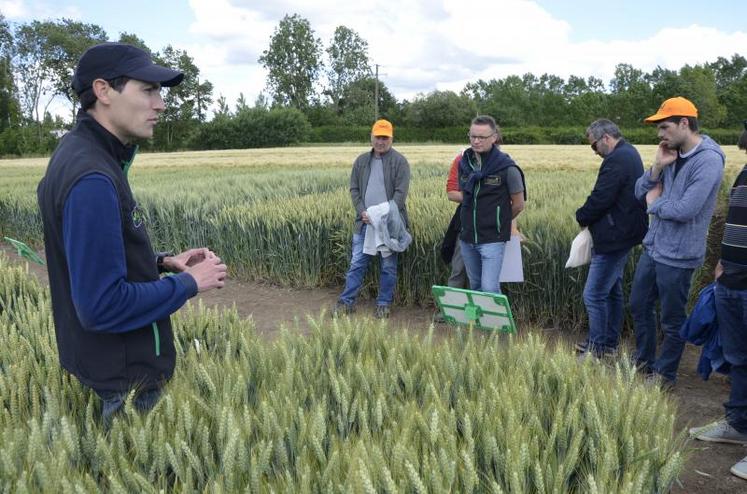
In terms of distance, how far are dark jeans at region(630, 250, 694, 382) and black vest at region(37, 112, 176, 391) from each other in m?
2.92

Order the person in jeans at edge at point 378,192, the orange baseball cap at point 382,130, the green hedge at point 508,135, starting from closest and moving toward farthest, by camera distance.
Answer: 1. the orange baseball cap at point 382,130
2. the person in jeans at edge at point 378,192
3. the green hedge at point 508,135

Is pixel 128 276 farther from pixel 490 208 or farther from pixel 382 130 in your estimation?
pixel 382 130

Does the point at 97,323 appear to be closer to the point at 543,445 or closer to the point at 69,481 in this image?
the point at 69,481

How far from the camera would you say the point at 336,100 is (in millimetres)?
78375

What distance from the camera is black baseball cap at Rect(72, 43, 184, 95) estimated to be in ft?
5.84

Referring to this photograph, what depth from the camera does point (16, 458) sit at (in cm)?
166

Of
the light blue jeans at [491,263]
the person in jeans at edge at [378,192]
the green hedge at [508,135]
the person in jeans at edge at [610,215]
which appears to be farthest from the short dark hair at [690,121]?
the green hedge at [508,135]

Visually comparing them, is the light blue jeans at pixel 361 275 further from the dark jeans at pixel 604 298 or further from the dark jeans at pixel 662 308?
the dark jeans at pixel 662 308

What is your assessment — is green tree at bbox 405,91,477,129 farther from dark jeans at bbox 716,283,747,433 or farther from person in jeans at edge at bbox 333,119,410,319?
dark jeans at bbox 716,283,747,433

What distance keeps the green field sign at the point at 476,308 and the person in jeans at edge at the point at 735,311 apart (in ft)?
3.53

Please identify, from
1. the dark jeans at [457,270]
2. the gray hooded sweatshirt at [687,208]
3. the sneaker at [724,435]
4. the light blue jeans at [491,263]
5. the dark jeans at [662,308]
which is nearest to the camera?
the sneaker at [724,435]

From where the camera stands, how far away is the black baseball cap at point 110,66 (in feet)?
5.84

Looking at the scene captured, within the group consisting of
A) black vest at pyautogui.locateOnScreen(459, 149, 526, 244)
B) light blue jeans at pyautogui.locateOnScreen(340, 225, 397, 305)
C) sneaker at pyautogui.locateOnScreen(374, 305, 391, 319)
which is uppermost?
black vest at pyautogui.locateOnScreen(459, 149, 526, 244)

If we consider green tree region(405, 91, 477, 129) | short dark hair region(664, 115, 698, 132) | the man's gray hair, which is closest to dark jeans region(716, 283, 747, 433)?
short dark hair region(664, 115, 698, 132)
